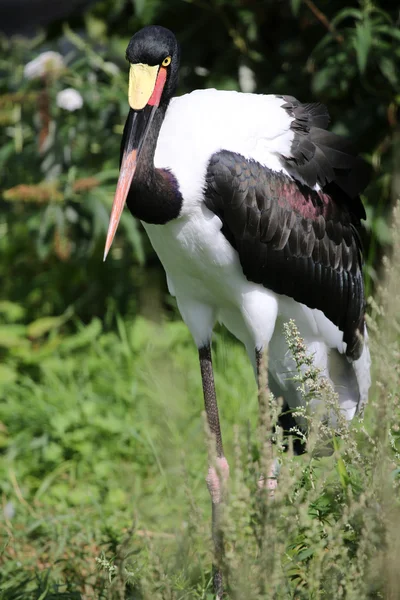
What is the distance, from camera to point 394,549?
6.72 ft

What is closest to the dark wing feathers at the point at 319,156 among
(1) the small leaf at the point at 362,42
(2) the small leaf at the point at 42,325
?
(1) the small leaf at the point at 362,42

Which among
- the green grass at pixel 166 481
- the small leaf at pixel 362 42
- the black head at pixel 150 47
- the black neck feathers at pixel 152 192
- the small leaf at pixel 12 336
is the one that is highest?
the black head at pixel 150 47

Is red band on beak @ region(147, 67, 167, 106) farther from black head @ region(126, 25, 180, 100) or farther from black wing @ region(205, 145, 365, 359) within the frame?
black wing @ region(205, 145, 365, 359)

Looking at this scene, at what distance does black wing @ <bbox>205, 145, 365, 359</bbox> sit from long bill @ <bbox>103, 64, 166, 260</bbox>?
0.79ft

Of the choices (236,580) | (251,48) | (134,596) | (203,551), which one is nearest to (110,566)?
(134,596)

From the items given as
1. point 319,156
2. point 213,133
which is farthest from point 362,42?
point 213,133

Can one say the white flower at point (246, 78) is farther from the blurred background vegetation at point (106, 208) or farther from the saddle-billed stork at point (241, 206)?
the saddle-billed stork at point (241, 206)

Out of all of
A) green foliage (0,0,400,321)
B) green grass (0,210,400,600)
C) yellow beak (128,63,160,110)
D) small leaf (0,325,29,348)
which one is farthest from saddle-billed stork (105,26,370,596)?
small leaf (0,325,29,348)

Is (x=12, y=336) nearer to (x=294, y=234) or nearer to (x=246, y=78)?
(x=246, y=78)

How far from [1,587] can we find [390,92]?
2.90 m

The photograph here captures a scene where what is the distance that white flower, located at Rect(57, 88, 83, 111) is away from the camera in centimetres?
466

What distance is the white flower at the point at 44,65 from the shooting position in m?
4.64

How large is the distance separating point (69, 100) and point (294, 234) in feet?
6.03

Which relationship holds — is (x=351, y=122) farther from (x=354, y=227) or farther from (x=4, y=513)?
(x=4, y=513)
